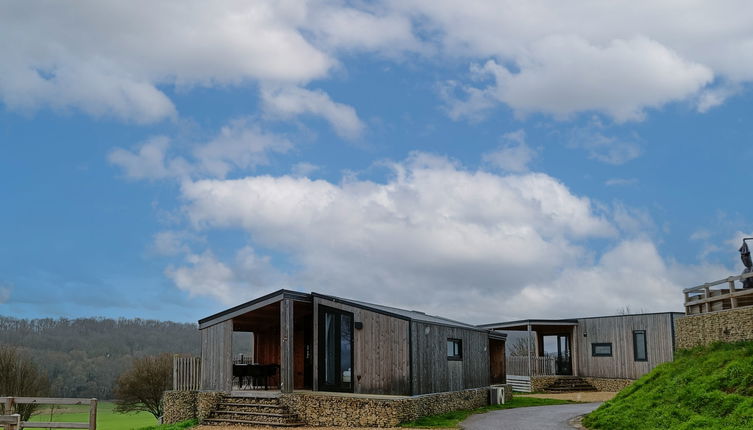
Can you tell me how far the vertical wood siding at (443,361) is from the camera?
19891 millimetres

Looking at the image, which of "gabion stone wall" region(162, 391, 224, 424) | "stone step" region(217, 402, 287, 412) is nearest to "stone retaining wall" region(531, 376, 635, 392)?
"stone step" region(217, 402, 287, 412)

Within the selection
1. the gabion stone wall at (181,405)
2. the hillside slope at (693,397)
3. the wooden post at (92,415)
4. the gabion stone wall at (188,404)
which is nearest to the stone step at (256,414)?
the gabion stone wall at (188,404)

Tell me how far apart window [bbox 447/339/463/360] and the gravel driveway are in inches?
78.9

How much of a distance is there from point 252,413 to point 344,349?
312cm

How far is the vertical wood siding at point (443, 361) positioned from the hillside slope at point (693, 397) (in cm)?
455

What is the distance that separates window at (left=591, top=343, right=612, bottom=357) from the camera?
33812mm

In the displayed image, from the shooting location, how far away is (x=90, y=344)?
61.8 metres

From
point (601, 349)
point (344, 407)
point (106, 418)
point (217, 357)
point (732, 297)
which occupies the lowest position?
point (106, 418)

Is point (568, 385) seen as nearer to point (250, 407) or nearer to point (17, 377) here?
point (250, 407)

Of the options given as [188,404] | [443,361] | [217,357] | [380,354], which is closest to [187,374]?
[188,404]

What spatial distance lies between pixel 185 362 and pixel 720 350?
15.3 m

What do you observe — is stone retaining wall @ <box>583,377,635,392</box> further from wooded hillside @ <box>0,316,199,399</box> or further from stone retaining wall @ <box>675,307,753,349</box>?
wooded hillside @ <box>0,316,199,399</box>

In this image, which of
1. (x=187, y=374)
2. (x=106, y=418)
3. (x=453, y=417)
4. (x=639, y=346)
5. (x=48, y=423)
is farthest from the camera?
(x=106, y=418)

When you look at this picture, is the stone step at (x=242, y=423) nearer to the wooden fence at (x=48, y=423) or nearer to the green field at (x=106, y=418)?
the wooden fence at (x=48, y=423)
